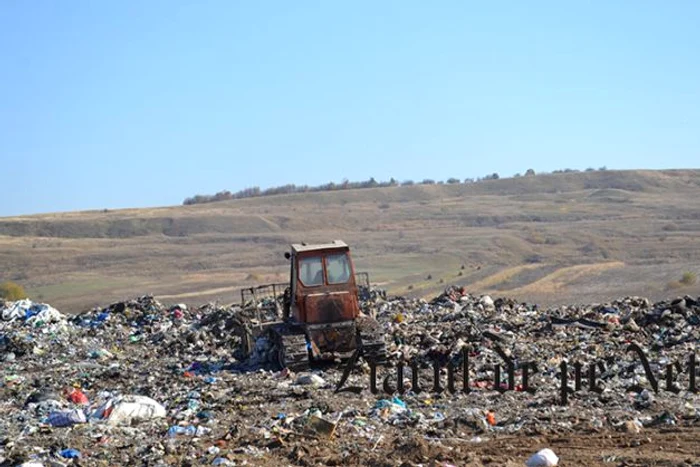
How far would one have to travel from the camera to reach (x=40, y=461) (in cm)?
792

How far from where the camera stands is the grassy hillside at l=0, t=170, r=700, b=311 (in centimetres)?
3922

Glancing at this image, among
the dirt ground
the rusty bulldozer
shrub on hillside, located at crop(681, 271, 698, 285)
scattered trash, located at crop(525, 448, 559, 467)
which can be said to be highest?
the rusty bulldozer

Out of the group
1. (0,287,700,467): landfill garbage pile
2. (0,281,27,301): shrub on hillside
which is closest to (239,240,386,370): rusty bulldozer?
(0,287,700,467): landfill garbage pile

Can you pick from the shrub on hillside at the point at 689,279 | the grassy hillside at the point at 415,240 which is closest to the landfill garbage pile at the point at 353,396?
the shrub on hillside at the point at 689,279

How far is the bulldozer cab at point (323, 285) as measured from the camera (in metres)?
13.2

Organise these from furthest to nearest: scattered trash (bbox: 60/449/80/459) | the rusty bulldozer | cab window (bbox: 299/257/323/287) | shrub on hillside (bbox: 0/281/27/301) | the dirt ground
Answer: shrub on hillside (bbox: 0/281/27/301) → cab window (bbox: 299/257/323/287) → the rusty bulldozer → scattered trash (bbox: 60/449/80/459) → the dirt ground

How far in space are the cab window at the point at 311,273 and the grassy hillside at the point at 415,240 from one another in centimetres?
1734

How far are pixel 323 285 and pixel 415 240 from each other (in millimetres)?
43551

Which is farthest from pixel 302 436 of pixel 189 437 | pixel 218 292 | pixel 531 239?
pixel 531 239

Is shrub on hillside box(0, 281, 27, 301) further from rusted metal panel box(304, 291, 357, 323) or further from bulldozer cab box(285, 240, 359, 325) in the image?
rusted metal panel box(304, 291, 357, 323)

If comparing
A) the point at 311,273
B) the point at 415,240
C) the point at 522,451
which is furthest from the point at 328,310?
the point at 415,240

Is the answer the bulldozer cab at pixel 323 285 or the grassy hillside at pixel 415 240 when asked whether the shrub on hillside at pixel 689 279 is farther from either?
the bulldozer cab at pixel 323 285

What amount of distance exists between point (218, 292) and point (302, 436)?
30619 millimetres

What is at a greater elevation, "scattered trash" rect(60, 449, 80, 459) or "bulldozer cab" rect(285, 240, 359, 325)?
"bulldozer cab" rect(285, 240, 359, 325)
